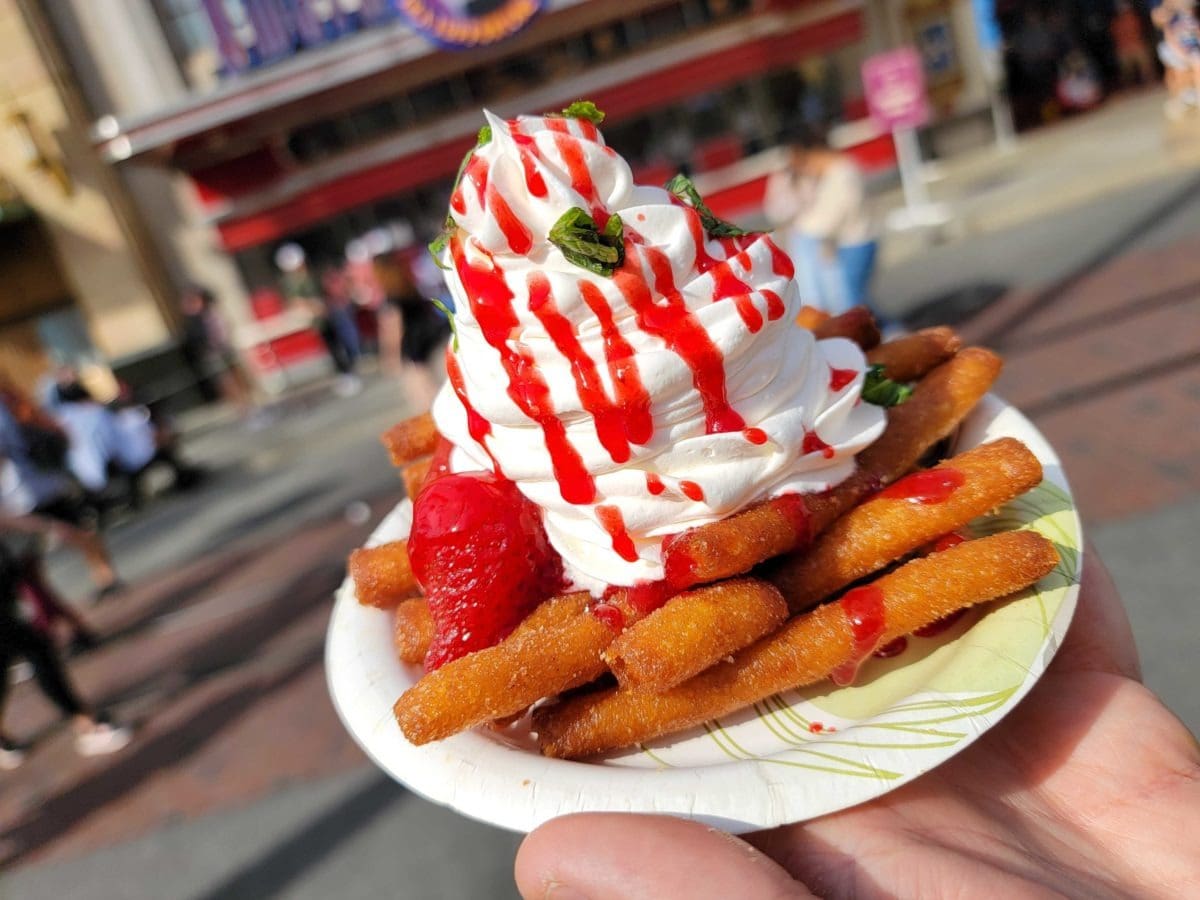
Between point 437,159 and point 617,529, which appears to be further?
point 437,159

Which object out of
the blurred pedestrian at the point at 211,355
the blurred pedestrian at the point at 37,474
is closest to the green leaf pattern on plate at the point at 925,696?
the blurred pedestrian at the point at 37,474

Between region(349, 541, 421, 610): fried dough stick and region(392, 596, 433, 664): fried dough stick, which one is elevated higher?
region(349, 541, 421, 610): fried dough stick

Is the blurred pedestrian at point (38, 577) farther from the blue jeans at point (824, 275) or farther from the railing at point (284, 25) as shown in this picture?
the railing at point (284, 25)

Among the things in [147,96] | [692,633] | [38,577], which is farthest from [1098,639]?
[147,96]

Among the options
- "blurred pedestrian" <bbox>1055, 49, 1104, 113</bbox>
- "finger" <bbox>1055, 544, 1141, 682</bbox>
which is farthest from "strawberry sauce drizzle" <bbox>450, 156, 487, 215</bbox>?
"blurred pedestrian" <bbox>1055, 49, 1104, 113</bbox>

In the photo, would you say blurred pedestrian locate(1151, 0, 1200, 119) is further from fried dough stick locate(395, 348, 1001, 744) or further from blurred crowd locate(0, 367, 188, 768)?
blurred crowd locate(0, 367, 188, 768)

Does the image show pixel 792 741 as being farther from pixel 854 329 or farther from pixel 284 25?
pixel 284 25
